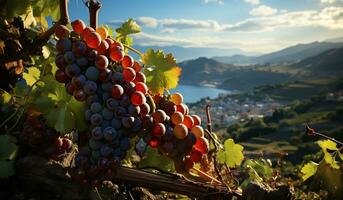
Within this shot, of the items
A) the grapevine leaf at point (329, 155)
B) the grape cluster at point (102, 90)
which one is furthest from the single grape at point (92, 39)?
the grapevine leaf at point (329, 155)

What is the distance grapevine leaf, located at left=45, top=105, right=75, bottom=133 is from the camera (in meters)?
1.60

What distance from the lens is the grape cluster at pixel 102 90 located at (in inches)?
58.3

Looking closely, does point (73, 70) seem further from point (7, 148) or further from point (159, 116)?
point (7, 148)

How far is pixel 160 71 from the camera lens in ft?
6.02

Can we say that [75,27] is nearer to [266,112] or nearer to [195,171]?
[195,171]

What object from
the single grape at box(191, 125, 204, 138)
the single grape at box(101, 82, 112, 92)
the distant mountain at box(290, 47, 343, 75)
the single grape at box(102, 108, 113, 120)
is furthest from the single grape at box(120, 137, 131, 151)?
the distant mountain at box(290, 47, 343, 75)

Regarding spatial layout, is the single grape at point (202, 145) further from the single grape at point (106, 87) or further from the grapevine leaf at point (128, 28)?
the grapevine leaf at point (128, 28)

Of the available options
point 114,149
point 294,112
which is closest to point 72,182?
point 114,149

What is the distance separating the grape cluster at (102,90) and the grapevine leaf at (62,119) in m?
0.09

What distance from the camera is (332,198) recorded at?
209 centimetres

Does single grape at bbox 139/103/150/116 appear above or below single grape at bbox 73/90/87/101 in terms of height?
below

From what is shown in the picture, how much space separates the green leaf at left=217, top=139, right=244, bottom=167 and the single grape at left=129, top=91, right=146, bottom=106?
62 cm

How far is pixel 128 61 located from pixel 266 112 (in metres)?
94.0

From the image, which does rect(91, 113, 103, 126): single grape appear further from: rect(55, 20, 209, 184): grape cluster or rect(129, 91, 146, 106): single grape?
rect(129, 91, 146, 106): single grape
